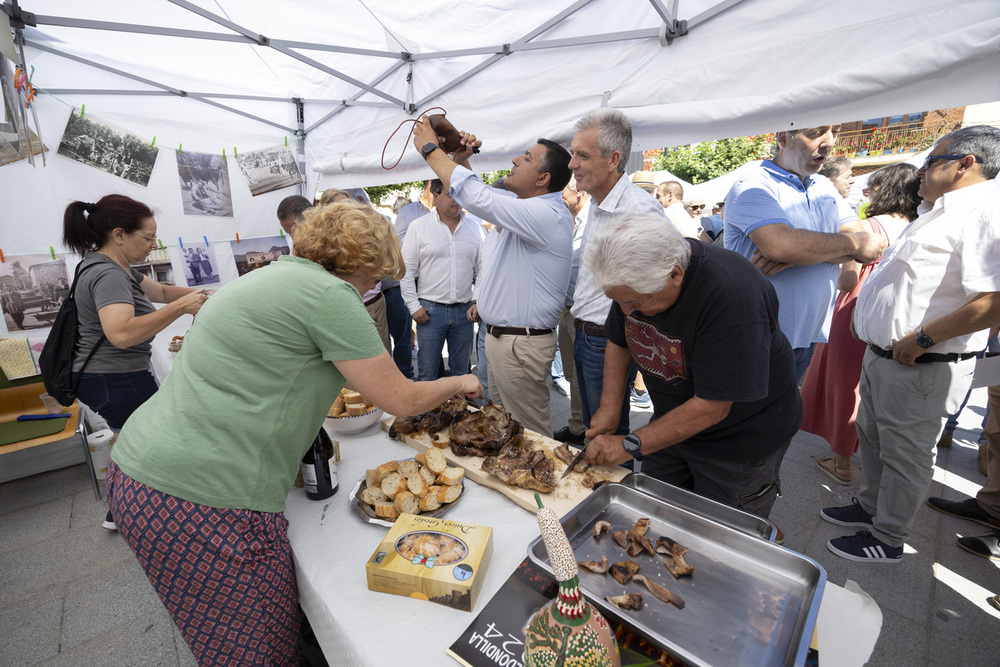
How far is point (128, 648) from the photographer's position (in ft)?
7.04

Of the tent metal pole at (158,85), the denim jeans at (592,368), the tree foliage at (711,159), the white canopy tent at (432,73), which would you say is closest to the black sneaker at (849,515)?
the denim jeans at (592,368)

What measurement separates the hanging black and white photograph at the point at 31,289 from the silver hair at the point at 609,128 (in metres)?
4.28

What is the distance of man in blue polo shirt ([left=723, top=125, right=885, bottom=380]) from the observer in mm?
2283

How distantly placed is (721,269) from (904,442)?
72.7 inches

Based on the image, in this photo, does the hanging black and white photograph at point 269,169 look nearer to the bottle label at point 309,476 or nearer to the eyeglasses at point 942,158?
the bottle label at point 309,476

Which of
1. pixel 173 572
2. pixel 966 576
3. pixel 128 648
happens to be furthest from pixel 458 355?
pixel 966 576

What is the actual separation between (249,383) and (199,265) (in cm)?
405

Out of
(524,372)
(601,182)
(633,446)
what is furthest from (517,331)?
(633,446)

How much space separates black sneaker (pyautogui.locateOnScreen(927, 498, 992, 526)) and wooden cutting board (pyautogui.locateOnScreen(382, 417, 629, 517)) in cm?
298

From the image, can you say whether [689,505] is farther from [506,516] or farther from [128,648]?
[128,648]

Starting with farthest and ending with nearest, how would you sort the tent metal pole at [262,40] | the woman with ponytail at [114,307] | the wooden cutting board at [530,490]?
the tent metal pole at [262,40], the woman with ponytail at [114,307], the wooden cutting board at [530,490]

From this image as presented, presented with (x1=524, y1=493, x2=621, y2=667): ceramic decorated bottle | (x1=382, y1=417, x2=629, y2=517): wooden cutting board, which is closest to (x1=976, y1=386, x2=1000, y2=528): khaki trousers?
(x1=382, y1=417, x2=629, y2=517): wooden cutting board

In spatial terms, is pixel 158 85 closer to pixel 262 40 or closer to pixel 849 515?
pixel 262 40

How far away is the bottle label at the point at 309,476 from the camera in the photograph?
1.56 meters
